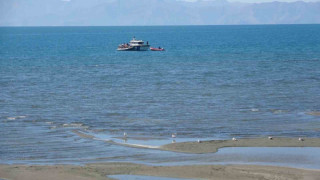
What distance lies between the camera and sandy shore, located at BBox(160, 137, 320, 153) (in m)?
30.6

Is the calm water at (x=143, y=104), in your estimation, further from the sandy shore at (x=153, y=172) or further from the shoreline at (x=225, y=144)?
the sandy shore at (x=153, y=172)

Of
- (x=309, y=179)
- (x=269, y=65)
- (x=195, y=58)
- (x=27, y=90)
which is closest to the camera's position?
(x=309, y=179)

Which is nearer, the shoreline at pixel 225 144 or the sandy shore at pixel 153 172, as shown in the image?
the sandy shore at pixel 153 172

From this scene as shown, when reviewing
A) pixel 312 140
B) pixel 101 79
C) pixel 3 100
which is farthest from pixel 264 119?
pixel 101 79

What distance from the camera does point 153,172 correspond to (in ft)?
86.1

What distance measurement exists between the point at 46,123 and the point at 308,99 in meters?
19.8

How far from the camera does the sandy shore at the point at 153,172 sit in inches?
1001

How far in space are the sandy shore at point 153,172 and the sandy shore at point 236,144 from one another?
11.8 feet

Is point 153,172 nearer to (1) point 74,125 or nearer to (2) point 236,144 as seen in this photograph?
(2) point 236,144

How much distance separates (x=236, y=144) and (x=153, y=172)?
6.83m

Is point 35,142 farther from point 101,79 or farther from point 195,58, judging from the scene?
point 195,58

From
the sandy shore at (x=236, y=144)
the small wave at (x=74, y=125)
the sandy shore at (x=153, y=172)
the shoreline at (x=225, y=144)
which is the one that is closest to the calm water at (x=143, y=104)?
the small wave at (x=74, y=125)

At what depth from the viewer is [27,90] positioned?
52719 mm

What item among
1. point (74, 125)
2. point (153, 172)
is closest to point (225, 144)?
point (153, 172)
